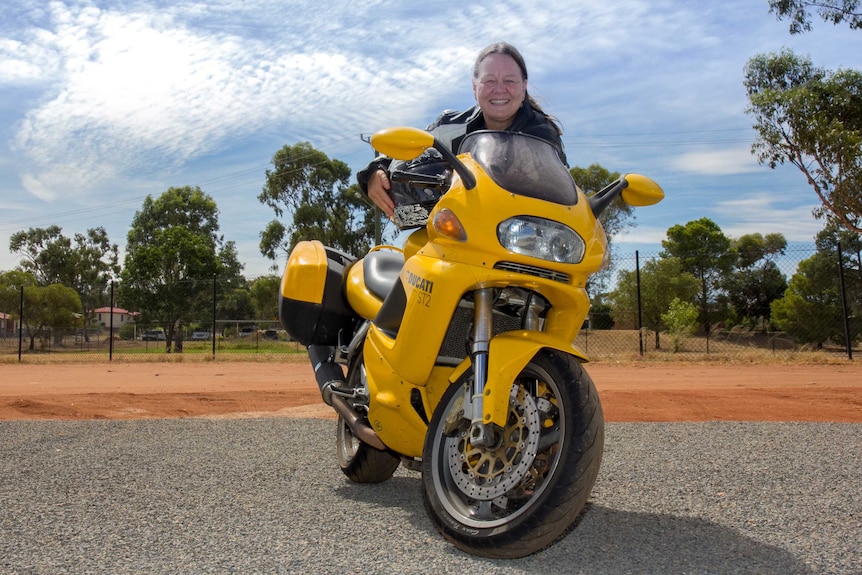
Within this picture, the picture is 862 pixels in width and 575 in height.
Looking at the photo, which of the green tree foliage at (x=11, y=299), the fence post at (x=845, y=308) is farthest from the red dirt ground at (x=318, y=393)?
the green tree foliage at (x=11, y=299)

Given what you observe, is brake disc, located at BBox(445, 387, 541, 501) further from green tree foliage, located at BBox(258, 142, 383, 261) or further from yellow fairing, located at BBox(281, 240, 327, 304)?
green tree foliage, located at BBox(258, 142, 383, 261)

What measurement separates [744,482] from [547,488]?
175 centimetres

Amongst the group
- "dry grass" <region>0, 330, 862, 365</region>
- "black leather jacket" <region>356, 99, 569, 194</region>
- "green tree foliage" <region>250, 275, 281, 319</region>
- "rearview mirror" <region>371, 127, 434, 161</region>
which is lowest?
"dry grass" <region>0, 330, 862, 365</region>

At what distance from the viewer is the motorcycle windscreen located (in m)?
2.62

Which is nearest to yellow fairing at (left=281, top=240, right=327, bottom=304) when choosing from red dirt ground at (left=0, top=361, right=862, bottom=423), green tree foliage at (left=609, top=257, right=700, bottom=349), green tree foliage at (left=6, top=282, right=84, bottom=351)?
red dirt ground at (left=0, top=361, right=862, bottom=423)

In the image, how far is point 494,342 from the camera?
2.54 meters

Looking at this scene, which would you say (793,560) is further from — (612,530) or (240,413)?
(240,413)

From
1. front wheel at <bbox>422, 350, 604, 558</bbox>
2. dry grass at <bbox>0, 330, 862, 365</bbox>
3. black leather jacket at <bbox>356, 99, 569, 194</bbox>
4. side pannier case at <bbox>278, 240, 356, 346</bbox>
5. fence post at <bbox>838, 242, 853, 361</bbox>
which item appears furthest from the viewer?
fence post at <bbox>838, 242, 853, 361</bbox>

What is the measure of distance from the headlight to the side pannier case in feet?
4.94

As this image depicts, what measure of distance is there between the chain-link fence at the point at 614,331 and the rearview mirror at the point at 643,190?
9100mm

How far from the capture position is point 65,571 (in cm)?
231

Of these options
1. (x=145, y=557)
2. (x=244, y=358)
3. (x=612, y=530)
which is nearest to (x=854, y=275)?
(x=244, y=358)

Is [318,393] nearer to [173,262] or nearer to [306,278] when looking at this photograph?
[306,278]

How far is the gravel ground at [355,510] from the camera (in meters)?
2.41
